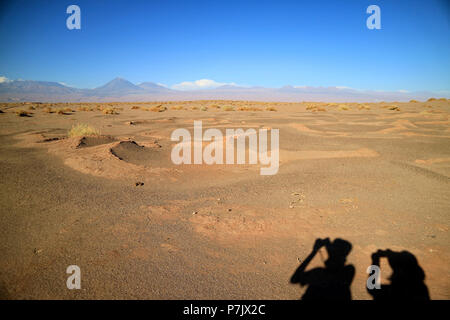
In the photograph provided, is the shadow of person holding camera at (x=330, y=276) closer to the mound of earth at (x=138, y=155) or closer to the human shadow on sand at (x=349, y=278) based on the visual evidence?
the human shadow on sand at (x=349, y=278)

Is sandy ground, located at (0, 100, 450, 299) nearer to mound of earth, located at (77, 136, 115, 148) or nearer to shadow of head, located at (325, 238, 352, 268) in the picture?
shadow of head, located at (325, 238, 352, 268)

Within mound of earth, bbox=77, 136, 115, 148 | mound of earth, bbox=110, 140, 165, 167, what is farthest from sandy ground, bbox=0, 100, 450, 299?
mound of earth, bbox=77, 136, 115, 148

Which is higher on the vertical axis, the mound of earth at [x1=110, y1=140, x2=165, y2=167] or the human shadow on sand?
the mound of earth at [x1=110, y1=140, x2=165, y2=167]

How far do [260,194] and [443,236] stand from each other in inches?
115

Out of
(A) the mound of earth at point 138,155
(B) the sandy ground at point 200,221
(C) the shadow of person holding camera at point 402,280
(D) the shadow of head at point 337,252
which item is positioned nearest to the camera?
(C) the shadow of person holding camera at point 402,280

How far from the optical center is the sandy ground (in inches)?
105

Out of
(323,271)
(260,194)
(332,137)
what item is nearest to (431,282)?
(323,271)

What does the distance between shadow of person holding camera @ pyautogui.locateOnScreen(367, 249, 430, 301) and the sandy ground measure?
0.29 feet

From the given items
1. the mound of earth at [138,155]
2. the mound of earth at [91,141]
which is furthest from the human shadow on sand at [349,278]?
the mound of earth at [91,141]

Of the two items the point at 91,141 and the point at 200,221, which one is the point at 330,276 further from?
the point at 91,141

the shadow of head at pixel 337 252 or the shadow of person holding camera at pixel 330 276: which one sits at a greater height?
the shadow of head at pixel 337 252

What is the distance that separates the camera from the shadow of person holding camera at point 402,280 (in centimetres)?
249

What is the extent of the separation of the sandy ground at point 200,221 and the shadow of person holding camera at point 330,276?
82mm

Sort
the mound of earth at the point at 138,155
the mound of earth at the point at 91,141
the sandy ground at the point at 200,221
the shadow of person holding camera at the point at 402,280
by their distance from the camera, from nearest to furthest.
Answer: the shadow of person holding camera at the point at 402,280, the sandy ground at the point at 200,221, the mound of earth at the point at 138,155, the mound of earth at the point at 91,141
